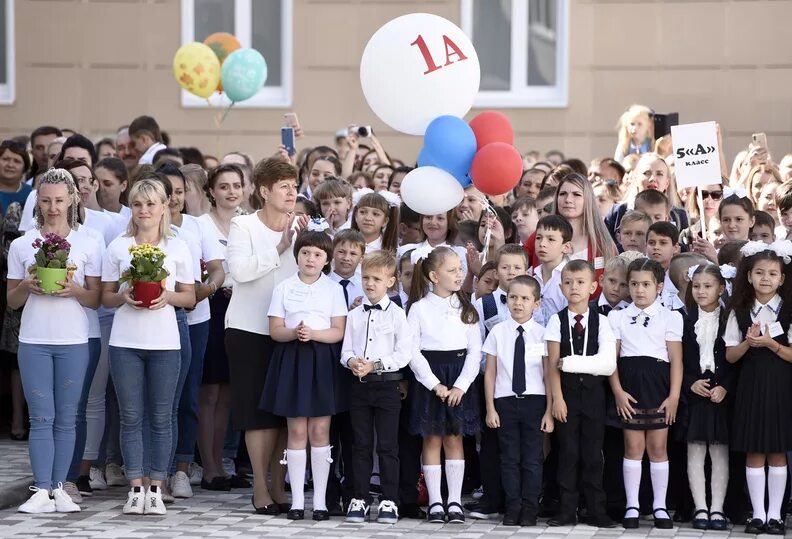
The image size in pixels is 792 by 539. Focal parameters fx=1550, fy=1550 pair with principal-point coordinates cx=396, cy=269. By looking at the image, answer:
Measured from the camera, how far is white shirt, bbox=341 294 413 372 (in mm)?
8688

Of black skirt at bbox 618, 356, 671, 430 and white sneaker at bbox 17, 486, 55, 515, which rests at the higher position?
black skirt at bbox 618, 356, 671, 430

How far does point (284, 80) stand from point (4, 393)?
20.9ft

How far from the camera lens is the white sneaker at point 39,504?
28.5ft

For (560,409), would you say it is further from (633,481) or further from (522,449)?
(633,481)

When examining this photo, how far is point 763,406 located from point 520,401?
133cm

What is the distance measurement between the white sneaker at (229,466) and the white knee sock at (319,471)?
4.30ft

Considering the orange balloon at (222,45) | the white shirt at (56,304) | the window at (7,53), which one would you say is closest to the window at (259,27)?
the orange balloon at (222,45)

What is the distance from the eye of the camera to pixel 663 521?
8578mm

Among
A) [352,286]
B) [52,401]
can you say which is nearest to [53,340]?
[52,401]

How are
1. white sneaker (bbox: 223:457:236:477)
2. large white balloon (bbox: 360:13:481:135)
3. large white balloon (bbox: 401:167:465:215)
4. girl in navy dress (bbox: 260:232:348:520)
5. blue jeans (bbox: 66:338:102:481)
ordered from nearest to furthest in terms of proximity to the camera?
girl in navy dress (bbox: 260:232:348:520) → blue jeans (bbox: 66:338:102:481) → large white balloon (bbox: 401:167:465:215) → large white balloon (bbox: 360:13:481:135) → white sneaker (bbox: 223:457:236:477)

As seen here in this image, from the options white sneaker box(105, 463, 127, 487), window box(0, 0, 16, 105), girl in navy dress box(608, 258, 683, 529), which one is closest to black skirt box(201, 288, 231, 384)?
white sneaker box(105, 463, 127, 487)

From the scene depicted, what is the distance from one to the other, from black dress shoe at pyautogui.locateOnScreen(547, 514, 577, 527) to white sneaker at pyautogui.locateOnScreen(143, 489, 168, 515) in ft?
7.19

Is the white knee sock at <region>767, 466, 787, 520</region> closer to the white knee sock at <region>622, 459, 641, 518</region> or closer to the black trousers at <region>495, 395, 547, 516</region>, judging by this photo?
the white knee sock at <region>622, 459, 641, 518</region>

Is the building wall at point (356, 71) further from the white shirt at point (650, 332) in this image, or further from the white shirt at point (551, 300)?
the white shirt at point (650, 332)
